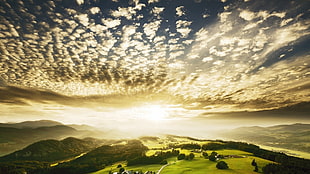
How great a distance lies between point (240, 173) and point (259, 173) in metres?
15.8

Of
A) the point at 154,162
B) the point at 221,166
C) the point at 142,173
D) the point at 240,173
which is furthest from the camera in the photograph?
the point at 154,162

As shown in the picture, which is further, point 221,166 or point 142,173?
point 142,173

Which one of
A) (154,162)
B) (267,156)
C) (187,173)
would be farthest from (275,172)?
(154,162)

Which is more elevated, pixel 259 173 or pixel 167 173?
pixel 259 173

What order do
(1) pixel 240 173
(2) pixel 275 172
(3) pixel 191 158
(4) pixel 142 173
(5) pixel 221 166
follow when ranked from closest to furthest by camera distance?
(1) pixel 240 173 < (2) pixel 275 172 < (5) pixel 221 166 < (4) pixel 142 173 < (3) pixel 191 158

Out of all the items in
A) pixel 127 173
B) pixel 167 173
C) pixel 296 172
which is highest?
pixel 296 172

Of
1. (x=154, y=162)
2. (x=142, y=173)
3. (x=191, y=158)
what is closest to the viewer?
(x=142, y=173)

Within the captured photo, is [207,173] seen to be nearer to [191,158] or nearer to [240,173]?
[240,173]

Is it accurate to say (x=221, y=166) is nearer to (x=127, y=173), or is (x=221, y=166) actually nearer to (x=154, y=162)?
(x=127, y=173)

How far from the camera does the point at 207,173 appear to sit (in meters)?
102

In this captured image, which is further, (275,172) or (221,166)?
(221,166)

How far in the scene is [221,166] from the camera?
11369cm

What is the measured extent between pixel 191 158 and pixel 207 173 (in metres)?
81.1

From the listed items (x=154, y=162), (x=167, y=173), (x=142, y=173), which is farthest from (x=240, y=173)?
(x=154, y=162)
